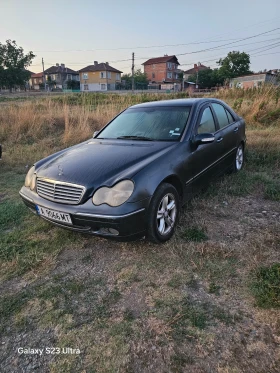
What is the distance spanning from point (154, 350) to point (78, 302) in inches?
28.5

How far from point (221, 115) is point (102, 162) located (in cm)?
238

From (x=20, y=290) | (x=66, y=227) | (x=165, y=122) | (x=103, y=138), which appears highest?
(x=165, y=122)

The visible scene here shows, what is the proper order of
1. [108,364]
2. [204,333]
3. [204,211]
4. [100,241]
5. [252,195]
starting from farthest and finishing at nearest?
1. [252,195]
2. [204,211]
3. [100,241]
4. [204,333]
5. [108,364]

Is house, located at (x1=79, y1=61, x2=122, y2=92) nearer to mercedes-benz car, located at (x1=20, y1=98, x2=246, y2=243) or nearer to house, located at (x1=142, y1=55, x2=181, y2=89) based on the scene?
house, located at (x1=142, y1=55, x2=181, y2=89)

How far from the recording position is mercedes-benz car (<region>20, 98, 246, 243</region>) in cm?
241

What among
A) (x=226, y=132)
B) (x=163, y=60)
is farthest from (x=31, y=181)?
(x=163, y=60)

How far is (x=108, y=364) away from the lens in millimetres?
1603

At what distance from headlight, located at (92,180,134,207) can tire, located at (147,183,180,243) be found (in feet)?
0.89

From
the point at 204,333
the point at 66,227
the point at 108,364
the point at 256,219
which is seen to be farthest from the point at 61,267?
the point at 256,219

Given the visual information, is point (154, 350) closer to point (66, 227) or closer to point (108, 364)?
point (108, 364)

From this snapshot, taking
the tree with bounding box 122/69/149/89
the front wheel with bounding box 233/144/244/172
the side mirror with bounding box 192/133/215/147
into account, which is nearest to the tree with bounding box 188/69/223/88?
the tree with bounding box 122/69/149/89

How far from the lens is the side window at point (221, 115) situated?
13.4ft

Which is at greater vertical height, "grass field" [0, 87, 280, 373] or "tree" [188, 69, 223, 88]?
"tree" [188, 69, 223, 88]

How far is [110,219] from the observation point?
2.32 metres
